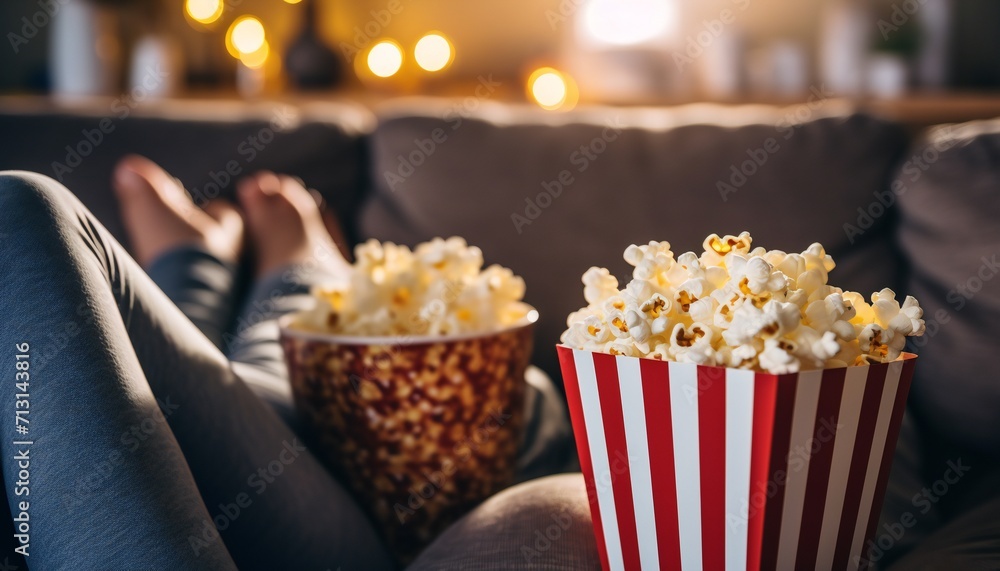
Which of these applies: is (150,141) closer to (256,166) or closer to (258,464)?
(256,166)

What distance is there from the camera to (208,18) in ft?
9.32

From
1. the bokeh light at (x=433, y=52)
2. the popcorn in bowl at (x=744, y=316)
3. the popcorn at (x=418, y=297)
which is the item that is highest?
the bokeh light at (x=433, y=52)

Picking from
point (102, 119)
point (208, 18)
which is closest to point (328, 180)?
point (102, 119)

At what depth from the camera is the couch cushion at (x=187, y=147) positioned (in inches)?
55.1

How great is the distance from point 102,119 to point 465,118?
71cm

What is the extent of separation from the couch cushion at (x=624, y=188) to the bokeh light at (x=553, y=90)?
1207 millimetres

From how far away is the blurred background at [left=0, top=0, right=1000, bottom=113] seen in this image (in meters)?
2.48

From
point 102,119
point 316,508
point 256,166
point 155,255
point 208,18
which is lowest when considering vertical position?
point 316,508
